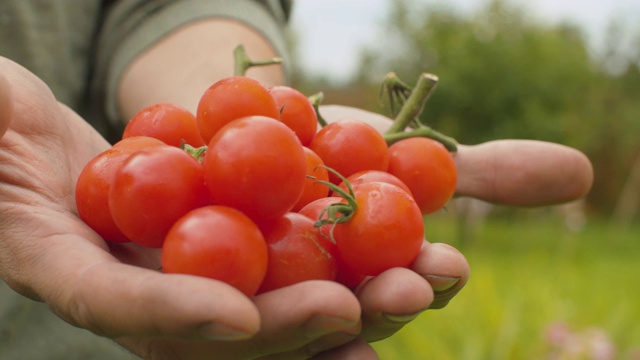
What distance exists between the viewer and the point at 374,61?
11688 mm

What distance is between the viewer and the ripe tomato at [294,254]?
1.15 meters

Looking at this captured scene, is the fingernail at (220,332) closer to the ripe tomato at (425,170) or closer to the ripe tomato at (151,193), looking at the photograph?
the ripe tomato at (151,193)

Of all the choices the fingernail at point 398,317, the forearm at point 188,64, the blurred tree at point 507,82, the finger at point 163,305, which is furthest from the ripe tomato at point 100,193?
the blurred tree at point 507,82

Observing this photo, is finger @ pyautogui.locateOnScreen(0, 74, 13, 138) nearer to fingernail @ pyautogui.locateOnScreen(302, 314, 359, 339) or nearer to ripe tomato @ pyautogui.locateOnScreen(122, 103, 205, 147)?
ripe tomato @ pyautogui.locateOnScreen(122, 103, 205, 147)

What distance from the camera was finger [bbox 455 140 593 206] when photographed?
1850 mm

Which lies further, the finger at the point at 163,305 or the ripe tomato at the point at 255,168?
the ripe tomato at the point at 255,168

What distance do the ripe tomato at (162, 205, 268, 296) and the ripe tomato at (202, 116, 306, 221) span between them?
0.05 metres

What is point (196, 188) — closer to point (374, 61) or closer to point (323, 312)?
point (323, 312)

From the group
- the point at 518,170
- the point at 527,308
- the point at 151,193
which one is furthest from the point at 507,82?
the point at 151,193

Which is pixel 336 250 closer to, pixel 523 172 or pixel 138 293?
pixel 138 293

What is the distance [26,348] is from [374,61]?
10.3 meters

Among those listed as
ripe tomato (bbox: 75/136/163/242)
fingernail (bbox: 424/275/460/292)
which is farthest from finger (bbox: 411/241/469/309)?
ripe tomato (bbox: 75/136/163/242)

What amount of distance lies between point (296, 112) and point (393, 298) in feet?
1.80

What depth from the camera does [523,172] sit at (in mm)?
1855
